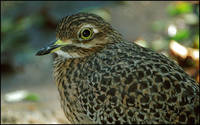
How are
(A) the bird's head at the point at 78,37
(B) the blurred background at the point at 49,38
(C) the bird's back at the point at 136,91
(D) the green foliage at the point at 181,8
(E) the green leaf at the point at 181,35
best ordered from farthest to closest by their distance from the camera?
1. (D) the green foliage at the point at 181,8
2. (E) the green leaf at the point at 181,35
3. (B) the blurred background at the point at 49,38
4. (A) the bird's head at the point at 78,37
5. (C) the bird's back at the point at 136,91

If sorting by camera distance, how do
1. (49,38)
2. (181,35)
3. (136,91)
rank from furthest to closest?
(49,38)
(181,35)
(136,91)

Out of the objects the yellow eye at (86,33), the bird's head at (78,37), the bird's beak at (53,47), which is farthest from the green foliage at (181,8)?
the bird's beak at (53,47)

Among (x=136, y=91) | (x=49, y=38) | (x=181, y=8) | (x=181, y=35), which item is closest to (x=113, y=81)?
(x=136, y=91)

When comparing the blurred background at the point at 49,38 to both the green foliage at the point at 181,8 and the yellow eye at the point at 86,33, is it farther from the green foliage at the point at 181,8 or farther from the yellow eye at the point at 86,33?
the yellow eye at the point at 86,33

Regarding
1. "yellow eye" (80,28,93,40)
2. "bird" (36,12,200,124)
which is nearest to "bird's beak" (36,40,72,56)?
"bird" (36,12,200,124)

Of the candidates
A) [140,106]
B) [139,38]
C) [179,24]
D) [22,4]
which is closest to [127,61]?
[140,106]

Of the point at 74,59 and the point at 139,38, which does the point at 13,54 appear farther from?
the point at 74,59

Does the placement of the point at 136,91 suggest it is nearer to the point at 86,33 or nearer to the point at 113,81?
the point at 113,81

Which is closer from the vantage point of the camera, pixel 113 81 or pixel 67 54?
pixel 113 81
